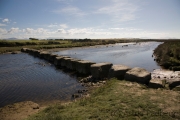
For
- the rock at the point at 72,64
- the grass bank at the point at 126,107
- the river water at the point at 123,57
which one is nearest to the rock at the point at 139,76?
the grass bank at the point at 126,107

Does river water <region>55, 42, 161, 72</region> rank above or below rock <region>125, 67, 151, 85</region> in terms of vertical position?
below

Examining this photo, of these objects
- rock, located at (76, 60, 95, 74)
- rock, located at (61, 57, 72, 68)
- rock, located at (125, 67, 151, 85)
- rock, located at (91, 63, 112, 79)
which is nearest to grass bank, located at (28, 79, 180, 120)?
rock, located at (125, 67, 151, 85)

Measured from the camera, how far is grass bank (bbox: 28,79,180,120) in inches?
242

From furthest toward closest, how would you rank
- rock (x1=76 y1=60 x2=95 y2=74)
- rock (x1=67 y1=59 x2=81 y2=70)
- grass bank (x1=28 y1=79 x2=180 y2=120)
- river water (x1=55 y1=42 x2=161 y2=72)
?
river water (x1=55 y1=42 x2=161 y2=72)
rock (x1=67 y1=59 x2=81 y2=70)
rock (x1=76 y1=60 x2=95 y2=74)
grass bank (x1=28 y1=79 x2=180 y2=120)

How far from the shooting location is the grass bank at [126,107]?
614 cm

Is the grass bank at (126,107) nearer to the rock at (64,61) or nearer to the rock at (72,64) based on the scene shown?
the rock at (72,64)

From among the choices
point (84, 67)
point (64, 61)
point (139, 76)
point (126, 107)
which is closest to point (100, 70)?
point (84, 67)

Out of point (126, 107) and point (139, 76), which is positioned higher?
point (139, 76)

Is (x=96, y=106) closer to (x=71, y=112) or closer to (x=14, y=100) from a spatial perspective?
(x=71, y=112)

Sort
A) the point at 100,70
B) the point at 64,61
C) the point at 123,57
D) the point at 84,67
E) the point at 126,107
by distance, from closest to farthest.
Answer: the point at 126,107, the point at 100,70, the point at 84,67, the point at 64,61, the point at 123,57

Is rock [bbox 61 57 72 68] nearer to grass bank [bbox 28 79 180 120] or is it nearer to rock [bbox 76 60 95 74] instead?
rock [bbox 76 60 95 74]

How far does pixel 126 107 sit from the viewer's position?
6.80 m

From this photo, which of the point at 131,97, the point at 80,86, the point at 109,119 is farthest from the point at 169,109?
the point at 80,86

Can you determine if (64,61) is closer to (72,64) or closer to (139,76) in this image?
(72,64)
